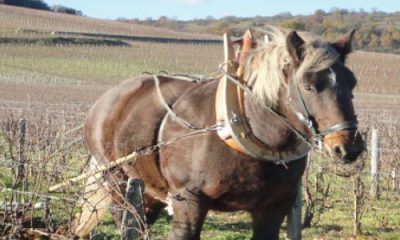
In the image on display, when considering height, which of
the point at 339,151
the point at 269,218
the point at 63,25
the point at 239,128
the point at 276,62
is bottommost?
the point at 269,218

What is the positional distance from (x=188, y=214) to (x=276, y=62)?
1084mm

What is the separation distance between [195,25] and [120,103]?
111738 mm

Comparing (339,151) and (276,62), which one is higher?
(276,62)

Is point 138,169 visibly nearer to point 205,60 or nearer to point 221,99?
point 221,99

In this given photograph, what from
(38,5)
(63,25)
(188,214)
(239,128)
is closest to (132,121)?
(188,214)

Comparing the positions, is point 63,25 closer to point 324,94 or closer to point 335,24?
point 335,24

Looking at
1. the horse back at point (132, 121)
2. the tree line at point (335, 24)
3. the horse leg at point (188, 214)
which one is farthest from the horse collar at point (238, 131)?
the tree line at point (335, 24)

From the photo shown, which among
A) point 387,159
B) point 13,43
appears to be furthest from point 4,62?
point 387,159

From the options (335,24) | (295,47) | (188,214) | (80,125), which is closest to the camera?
(295,47)

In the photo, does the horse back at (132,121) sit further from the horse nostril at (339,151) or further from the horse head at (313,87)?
the horse nostril at (339,151)

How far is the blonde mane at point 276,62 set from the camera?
3.94m

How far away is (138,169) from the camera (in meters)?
5.16

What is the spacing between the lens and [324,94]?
12.7 feet

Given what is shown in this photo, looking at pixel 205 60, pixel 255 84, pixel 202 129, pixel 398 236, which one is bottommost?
pixel 398 236
